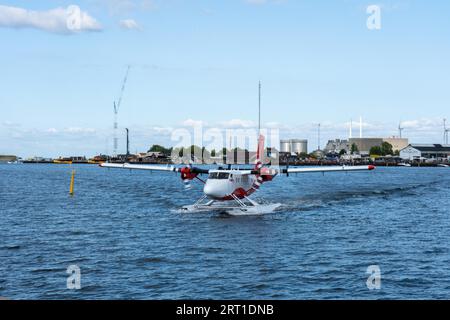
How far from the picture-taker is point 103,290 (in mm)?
26125

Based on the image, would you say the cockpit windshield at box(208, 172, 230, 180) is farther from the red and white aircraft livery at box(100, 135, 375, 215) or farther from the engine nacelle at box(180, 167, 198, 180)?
the engine nacelle at box(180, 167, 198, 180)

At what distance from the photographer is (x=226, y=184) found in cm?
5062

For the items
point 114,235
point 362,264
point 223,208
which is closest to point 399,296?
point 362,264

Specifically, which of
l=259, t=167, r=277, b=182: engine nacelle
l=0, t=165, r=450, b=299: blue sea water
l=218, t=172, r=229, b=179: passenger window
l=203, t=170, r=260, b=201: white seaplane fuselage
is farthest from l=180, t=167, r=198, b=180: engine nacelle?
l=259, t=167, r=277, b=182: engine nacelle
